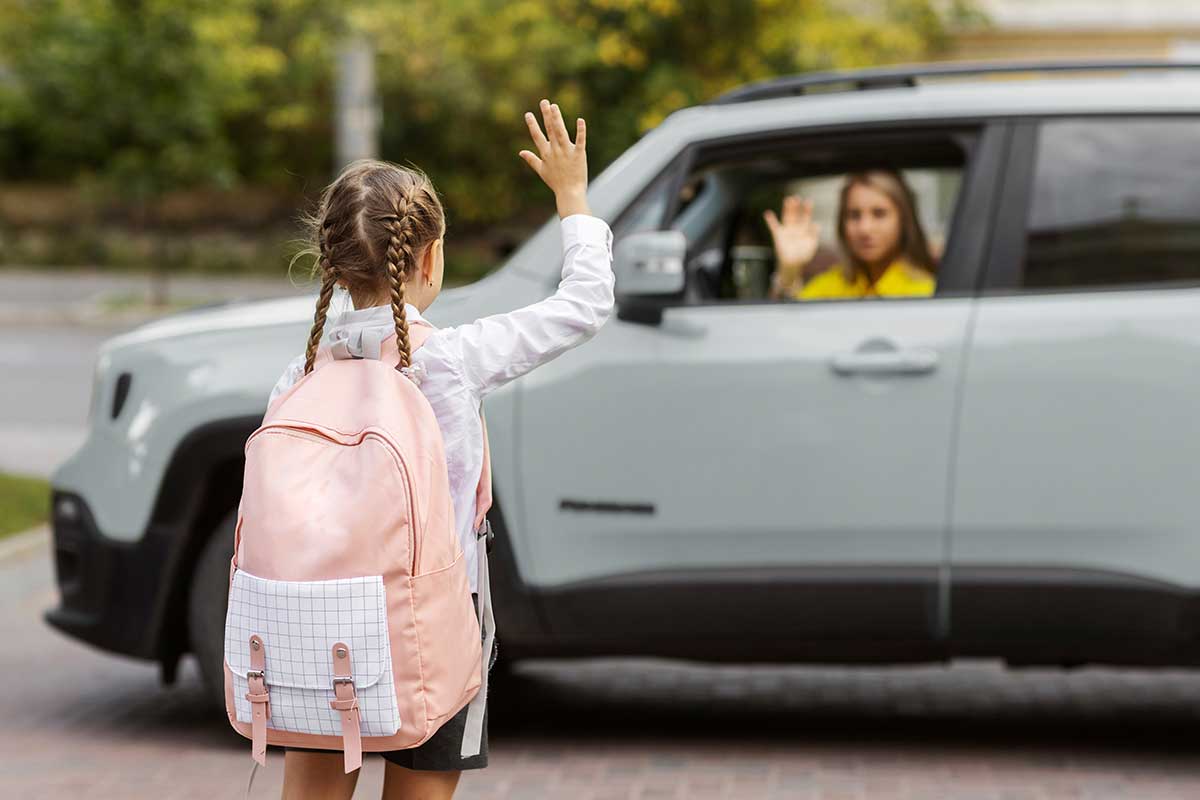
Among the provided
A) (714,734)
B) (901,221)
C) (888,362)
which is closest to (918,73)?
(901,221)

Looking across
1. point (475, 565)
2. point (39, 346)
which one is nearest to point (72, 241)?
point (39, 346)

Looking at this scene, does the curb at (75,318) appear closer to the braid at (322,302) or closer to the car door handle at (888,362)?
the car door handle at (888,362)

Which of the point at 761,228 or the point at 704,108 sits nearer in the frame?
the point at 704,108

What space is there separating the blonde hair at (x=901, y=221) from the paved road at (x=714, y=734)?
4.62ft

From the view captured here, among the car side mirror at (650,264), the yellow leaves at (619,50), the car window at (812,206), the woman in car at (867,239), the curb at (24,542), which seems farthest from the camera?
the yellow leaves at (619,50)

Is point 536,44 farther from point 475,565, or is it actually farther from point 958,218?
point 475,565

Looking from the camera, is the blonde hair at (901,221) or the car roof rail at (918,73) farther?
the blonde hair at (901,221)

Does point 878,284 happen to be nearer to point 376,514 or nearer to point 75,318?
point 376,514

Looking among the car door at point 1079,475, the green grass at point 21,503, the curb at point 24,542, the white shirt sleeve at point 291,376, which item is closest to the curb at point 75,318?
the green grass at point 21,503

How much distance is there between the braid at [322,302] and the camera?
289 cm

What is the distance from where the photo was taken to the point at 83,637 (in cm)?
533

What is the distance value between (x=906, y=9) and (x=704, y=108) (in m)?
23.6

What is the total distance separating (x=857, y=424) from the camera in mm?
4836

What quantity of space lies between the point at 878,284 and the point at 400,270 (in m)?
2.71
